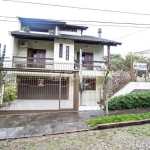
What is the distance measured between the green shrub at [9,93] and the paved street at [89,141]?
583cm

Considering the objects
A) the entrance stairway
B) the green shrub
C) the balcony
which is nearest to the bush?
the entrance stairway

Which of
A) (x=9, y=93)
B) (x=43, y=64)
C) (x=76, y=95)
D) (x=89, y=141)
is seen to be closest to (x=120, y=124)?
(x=89, y=141)

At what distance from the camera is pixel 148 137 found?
426 centimetres

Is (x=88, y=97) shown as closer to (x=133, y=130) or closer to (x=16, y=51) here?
(x=133, y=130)

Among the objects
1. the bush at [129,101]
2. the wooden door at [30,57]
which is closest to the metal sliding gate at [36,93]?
the wooden door at [30,57]

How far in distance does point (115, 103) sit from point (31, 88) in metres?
5.66

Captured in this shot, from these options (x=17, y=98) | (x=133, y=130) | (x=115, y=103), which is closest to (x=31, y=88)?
(x=17, y=98)

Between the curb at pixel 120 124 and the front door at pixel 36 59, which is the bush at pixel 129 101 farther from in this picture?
the front door at pixel 36 59

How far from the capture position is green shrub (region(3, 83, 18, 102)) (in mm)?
9503

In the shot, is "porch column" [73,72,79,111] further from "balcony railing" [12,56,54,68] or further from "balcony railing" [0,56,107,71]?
"balcony railing" [12,56,54,68]

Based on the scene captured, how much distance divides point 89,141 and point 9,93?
7768 mm

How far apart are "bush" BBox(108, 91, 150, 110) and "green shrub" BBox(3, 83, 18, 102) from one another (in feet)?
22.7

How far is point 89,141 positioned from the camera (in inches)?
161

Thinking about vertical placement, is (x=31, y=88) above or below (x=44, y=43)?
below
